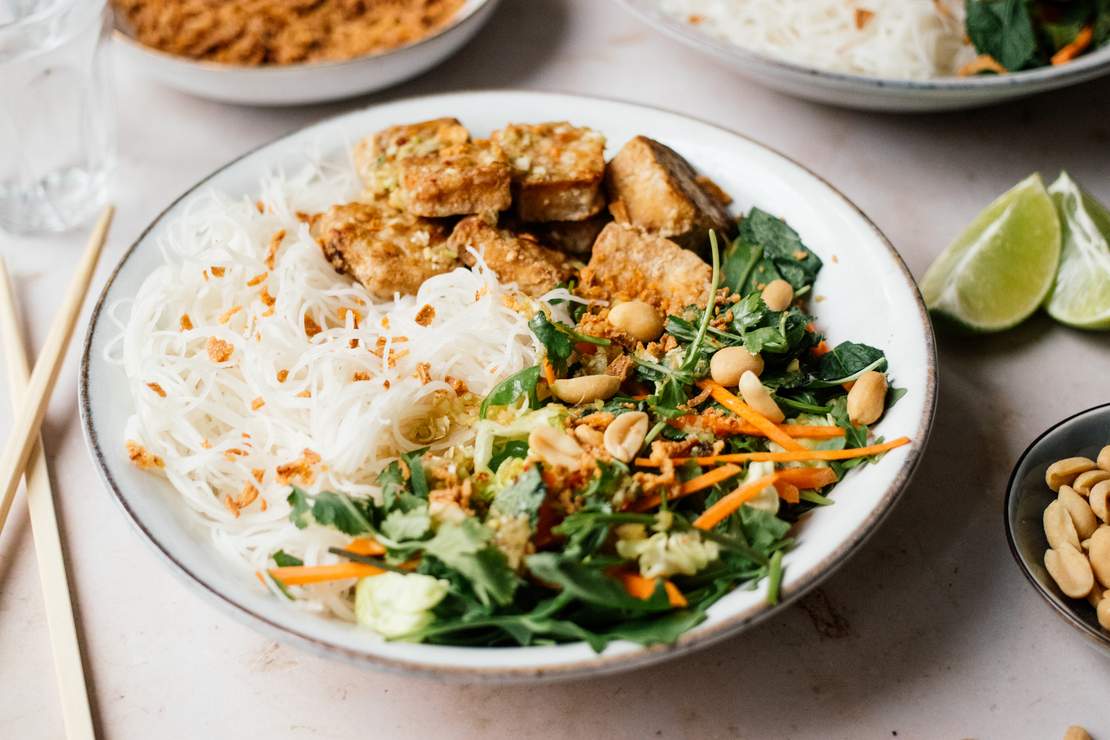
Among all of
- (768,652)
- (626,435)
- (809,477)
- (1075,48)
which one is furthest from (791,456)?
(1075,48)

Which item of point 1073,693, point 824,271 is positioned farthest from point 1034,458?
point 824,271

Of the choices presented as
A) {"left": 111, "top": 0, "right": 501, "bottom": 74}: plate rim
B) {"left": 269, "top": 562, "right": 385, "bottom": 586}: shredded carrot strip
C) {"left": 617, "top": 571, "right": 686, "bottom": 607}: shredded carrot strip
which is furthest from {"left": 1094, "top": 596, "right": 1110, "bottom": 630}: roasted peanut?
{"left": 111, "top": 0, "right": 501, "bottom": 74}: plate rim

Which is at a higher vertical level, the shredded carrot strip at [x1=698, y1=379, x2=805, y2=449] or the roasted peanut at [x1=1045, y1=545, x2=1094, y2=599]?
the shredded carrot strip at [x1=698, y1=379, x2=805, y2=449]

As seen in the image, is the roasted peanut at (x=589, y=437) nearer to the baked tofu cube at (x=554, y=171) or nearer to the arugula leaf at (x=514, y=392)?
the arugula leaf at (x=514, y=392)

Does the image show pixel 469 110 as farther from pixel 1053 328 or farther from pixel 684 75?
pixel 1053 328

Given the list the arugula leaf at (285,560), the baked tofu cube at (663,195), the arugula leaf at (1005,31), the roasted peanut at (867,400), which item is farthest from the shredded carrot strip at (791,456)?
the arugula leaf at (1005,31)

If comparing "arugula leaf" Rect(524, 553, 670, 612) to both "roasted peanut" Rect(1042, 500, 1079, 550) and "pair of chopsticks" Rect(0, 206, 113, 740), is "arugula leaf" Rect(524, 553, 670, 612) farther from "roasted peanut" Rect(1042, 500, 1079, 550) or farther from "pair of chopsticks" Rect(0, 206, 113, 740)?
"pair of chopsticks" Rect(0, 206, 113, 740)
